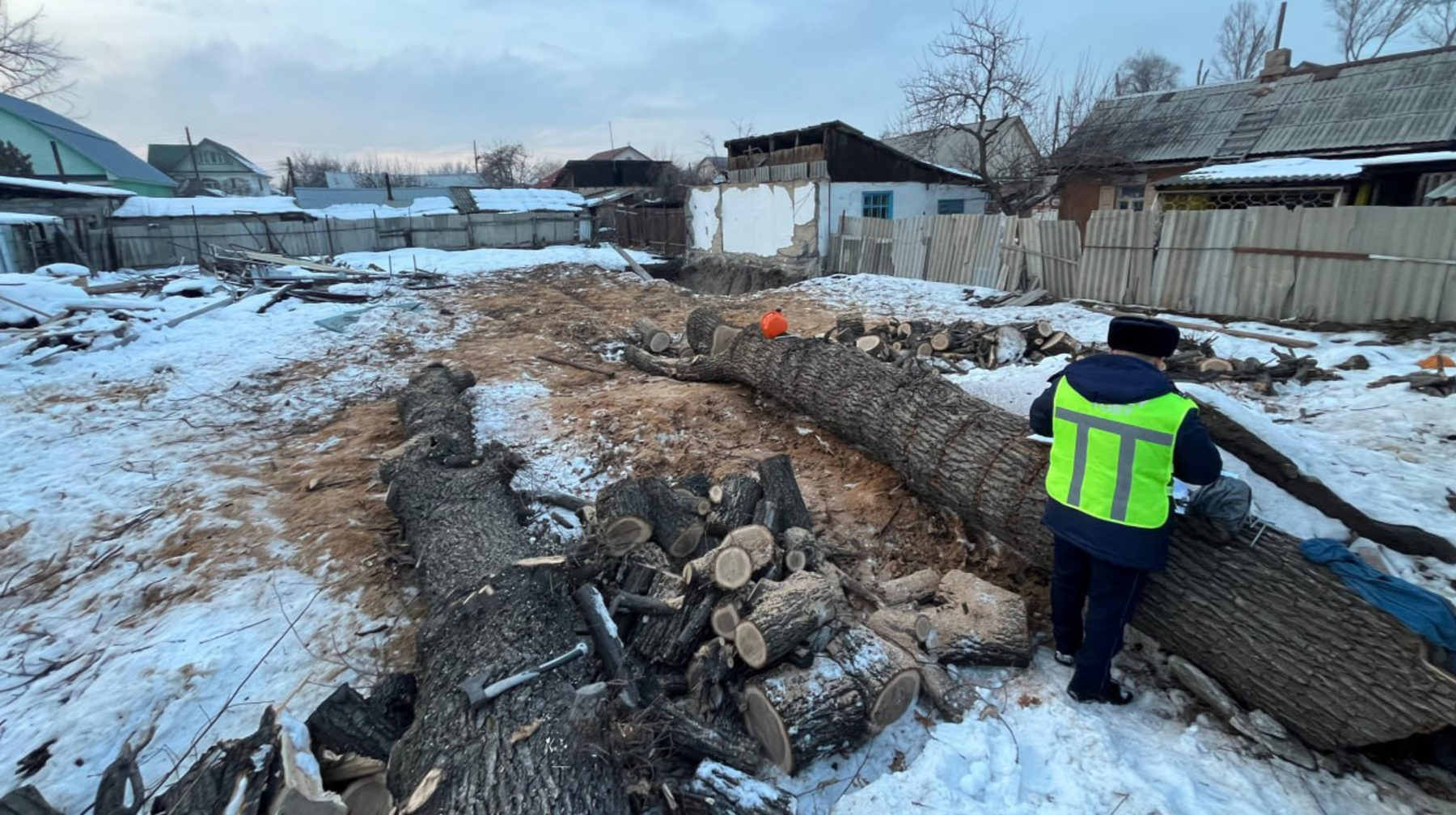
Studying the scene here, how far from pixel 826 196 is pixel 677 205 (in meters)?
11.6

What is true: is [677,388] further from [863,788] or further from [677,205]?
[677,205]

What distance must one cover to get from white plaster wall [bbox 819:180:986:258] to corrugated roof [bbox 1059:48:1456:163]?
113 inches

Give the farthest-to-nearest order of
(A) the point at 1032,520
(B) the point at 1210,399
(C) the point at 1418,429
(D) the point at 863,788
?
1. (C) the point at 1418,429
2. (B) the point at 1210,399
3. (A) the point at 1032,520
4. (D) the point at 863,788

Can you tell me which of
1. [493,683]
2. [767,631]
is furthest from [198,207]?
[767,631]

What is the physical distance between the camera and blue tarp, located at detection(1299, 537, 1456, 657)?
229 centimetres

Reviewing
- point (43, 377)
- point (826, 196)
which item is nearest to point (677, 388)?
point (43, 377)

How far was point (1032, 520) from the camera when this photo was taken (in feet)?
11.8

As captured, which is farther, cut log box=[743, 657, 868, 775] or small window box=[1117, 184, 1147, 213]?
small window box=[1117, 184, 1147, 213]

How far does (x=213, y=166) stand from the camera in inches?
2029

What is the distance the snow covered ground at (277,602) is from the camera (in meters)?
2.55

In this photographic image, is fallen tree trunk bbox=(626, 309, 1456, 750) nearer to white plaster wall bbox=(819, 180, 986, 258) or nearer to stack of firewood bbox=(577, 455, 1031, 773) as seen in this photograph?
stack of firewood bbox=(577, 455, 1031, 773)

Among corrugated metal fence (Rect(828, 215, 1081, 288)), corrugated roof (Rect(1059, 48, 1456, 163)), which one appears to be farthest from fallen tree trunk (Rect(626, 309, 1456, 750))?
corrugated roof (Rect(1059, 48, 1456, 163))

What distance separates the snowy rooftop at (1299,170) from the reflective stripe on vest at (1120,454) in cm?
1429

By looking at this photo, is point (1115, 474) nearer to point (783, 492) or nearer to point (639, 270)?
point (783, 492)
